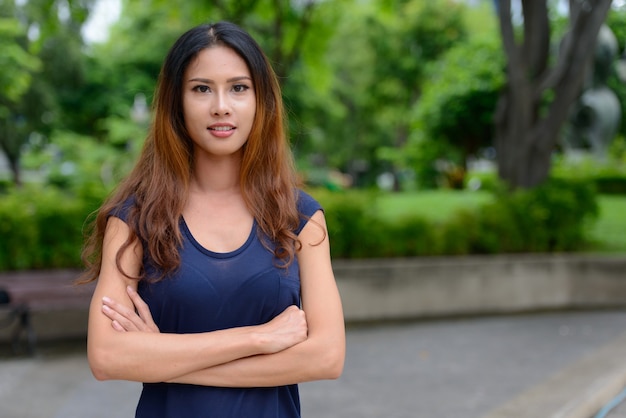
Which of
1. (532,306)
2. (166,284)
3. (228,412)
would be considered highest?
(166,284)

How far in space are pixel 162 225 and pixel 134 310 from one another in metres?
0.26

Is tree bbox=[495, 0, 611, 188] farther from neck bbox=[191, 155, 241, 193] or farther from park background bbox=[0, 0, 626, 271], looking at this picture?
neck bbox=[191, 155, 241, 193]

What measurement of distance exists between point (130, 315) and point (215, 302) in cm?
24

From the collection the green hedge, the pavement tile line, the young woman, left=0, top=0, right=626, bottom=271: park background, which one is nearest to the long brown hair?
the young woman

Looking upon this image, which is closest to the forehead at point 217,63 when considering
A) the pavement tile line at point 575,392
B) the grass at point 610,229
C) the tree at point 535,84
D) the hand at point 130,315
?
the hand at point 130,315

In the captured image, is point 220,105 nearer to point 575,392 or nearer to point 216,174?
point 216,174

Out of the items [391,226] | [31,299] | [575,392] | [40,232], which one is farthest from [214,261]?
[391,226]

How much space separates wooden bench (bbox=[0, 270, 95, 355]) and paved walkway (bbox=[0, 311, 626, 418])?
0.33 metres

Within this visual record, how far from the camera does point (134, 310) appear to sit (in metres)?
2.11

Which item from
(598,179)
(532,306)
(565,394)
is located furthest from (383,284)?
(598,179)

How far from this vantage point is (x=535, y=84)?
10703 mm

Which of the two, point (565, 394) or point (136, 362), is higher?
point (136, 362)

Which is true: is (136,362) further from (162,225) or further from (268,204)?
(268,204)

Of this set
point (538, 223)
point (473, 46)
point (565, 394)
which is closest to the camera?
point (565, 394)
